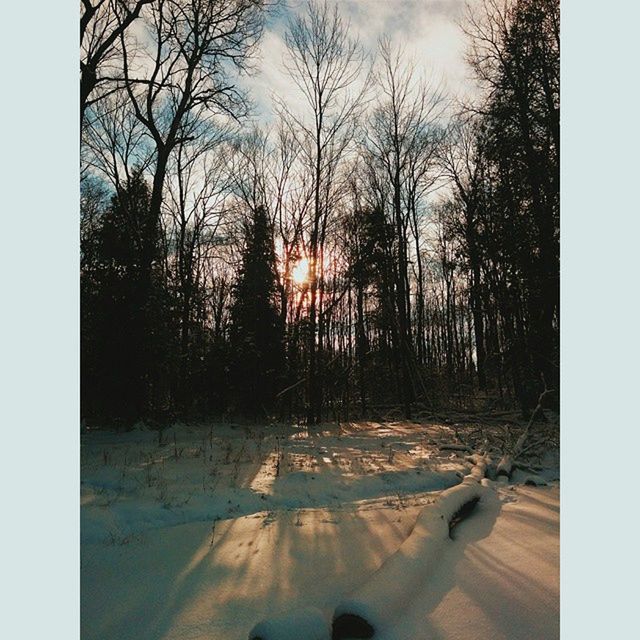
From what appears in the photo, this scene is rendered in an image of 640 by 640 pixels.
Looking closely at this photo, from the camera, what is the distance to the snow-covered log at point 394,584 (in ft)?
6.42

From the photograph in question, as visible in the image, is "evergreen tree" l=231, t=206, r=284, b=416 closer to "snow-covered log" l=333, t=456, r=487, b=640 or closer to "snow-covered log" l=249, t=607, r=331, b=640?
"snow-covered log" l=333, t=456, r=487, b=640

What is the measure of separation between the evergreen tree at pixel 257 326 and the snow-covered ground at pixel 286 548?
829cm

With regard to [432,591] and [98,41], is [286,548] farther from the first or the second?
[98,41]

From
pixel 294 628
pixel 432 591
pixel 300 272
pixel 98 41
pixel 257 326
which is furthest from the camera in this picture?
pixel 300 272

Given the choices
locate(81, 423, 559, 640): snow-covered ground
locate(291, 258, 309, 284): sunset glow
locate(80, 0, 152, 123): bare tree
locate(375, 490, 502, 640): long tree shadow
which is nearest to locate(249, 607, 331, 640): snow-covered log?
locate(81, 423, 559, 640): snow-covered ground

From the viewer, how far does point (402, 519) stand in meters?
3.79

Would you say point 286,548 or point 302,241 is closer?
point 286,548

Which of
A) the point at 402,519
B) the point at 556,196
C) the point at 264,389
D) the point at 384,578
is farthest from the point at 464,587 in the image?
the point at 264,389

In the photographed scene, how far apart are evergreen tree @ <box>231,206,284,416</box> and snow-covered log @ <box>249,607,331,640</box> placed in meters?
13.0

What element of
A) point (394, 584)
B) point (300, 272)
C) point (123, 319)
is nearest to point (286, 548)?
point (394, 584)

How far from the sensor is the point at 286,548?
3115 mm

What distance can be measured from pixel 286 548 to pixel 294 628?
134 centimetres

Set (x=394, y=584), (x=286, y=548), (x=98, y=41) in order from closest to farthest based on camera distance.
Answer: (x=394, y=584), (x=286, y=548), (x=98, y=41)

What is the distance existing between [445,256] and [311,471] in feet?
60.3
